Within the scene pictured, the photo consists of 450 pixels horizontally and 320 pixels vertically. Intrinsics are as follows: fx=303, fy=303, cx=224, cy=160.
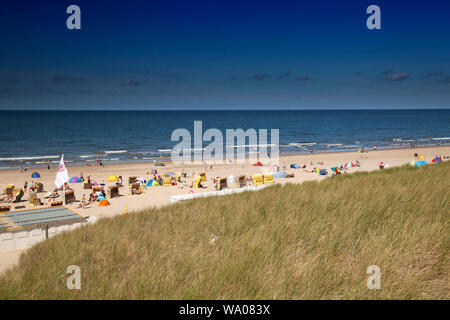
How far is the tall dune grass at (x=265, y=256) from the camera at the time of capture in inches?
103

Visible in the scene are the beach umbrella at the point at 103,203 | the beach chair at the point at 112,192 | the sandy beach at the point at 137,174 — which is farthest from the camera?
the beach chair at the point at 112,192

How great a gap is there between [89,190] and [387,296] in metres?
21.9

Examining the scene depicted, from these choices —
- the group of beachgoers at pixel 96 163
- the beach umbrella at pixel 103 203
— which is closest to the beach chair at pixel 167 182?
the beach umbrella at pixel 103 203

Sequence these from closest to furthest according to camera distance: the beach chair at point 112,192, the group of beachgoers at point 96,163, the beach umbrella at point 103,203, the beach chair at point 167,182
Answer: the beach umbrella at point 103,203
the beach chair at point 112,192
the beach chair at point 167,182
the group of beachgoers at point 96,163

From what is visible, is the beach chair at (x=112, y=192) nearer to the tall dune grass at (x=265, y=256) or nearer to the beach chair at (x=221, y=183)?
the beach chair at (x=221, y=183)

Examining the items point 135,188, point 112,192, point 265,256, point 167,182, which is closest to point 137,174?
point 167,182

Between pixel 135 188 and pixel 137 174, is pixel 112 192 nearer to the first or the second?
pixel 135 188

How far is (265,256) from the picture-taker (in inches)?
121

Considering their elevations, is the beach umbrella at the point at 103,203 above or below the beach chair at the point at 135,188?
below

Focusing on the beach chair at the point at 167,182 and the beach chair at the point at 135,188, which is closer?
the beach chair at the point at 135,188

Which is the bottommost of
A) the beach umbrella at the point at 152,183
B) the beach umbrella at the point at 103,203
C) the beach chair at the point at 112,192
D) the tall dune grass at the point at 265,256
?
the beach umbrella at the point at 103,203

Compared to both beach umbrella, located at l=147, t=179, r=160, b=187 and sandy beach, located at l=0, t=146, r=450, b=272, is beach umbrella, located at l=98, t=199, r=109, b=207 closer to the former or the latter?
sandy beach, located at l=0, t=146, r=450, b=272
